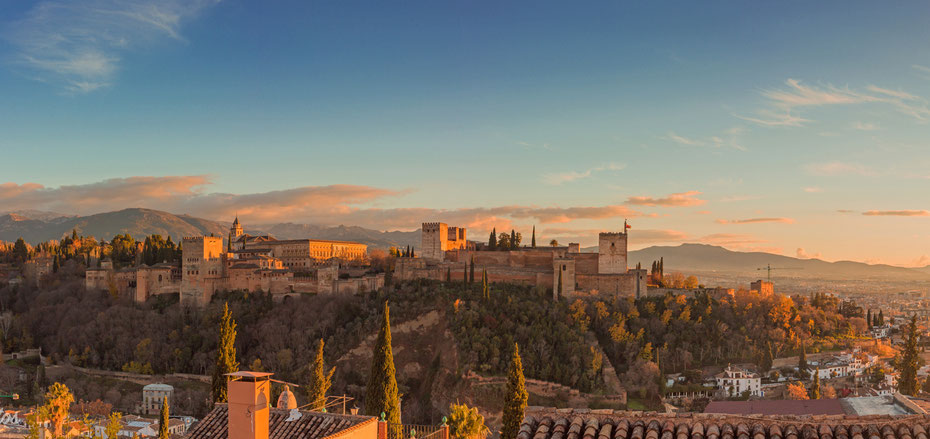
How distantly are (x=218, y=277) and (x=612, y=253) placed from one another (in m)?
25.2

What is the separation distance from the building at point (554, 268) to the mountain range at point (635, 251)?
6270cm

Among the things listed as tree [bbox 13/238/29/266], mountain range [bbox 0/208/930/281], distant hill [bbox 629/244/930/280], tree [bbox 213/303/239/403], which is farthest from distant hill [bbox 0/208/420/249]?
tree [bbox 213/303/239/403]

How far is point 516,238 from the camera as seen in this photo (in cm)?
5078

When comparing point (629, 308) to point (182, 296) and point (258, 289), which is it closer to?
point (258, 289)

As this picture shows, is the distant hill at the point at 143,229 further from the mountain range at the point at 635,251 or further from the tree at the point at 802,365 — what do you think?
the tree at the point at 802,365

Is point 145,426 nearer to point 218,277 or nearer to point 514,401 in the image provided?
point 218,277

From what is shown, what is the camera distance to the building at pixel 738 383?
36062 mm

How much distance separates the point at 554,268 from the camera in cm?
4284

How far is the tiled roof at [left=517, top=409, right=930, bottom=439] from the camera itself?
777 cm

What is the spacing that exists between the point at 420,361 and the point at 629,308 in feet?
41.3

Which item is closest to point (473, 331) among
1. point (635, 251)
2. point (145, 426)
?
point (145, 426)

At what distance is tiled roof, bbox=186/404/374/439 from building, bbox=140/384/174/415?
94.4ft

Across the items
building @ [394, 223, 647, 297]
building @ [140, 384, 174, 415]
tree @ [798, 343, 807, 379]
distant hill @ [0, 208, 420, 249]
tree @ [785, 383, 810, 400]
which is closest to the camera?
tree @ [785, 383, 810, 400]

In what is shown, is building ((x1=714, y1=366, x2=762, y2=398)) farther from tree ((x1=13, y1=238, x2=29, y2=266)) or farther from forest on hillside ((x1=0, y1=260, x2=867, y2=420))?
tree ((x1=13, y1=238, x2=29, y2=266))
